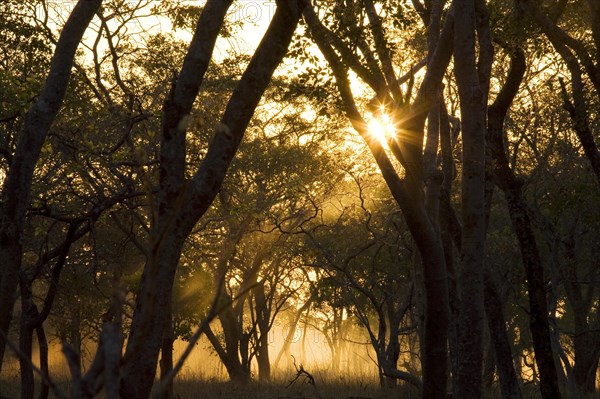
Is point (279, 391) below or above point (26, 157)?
below

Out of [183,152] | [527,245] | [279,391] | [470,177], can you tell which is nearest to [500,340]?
[527,245]

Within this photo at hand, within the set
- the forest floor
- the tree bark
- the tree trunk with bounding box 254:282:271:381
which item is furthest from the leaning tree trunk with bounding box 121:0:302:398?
the tree trunk with bounding box 254:282:271:381

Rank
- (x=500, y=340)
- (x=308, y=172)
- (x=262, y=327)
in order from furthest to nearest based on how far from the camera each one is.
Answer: (x=262, y=327) < (x=308, y=172) < (x=500, y=340)

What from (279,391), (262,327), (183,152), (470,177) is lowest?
(279,391)

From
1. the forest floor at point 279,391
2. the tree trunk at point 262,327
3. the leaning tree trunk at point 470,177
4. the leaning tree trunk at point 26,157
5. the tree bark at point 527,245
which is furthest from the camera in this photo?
the tree trunk at point 262,327

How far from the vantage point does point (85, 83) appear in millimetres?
20844

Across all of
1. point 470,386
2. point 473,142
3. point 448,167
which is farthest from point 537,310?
point 473,142

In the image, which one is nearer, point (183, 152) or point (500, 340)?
point (183, 152)

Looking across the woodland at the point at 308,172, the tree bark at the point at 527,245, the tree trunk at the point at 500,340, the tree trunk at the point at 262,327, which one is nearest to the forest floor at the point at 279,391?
the woodland at the point at 308,172

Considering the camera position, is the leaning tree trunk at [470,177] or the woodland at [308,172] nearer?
the woodland at [308,172]

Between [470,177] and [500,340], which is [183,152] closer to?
[470,177]

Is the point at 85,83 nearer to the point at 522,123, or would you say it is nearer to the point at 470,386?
the point at 522,123

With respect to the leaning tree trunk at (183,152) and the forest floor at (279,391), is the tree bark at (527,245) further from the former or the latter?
the leaning tree trunk at (183,152)

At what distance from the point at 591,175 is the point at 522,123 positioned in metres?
2.81
